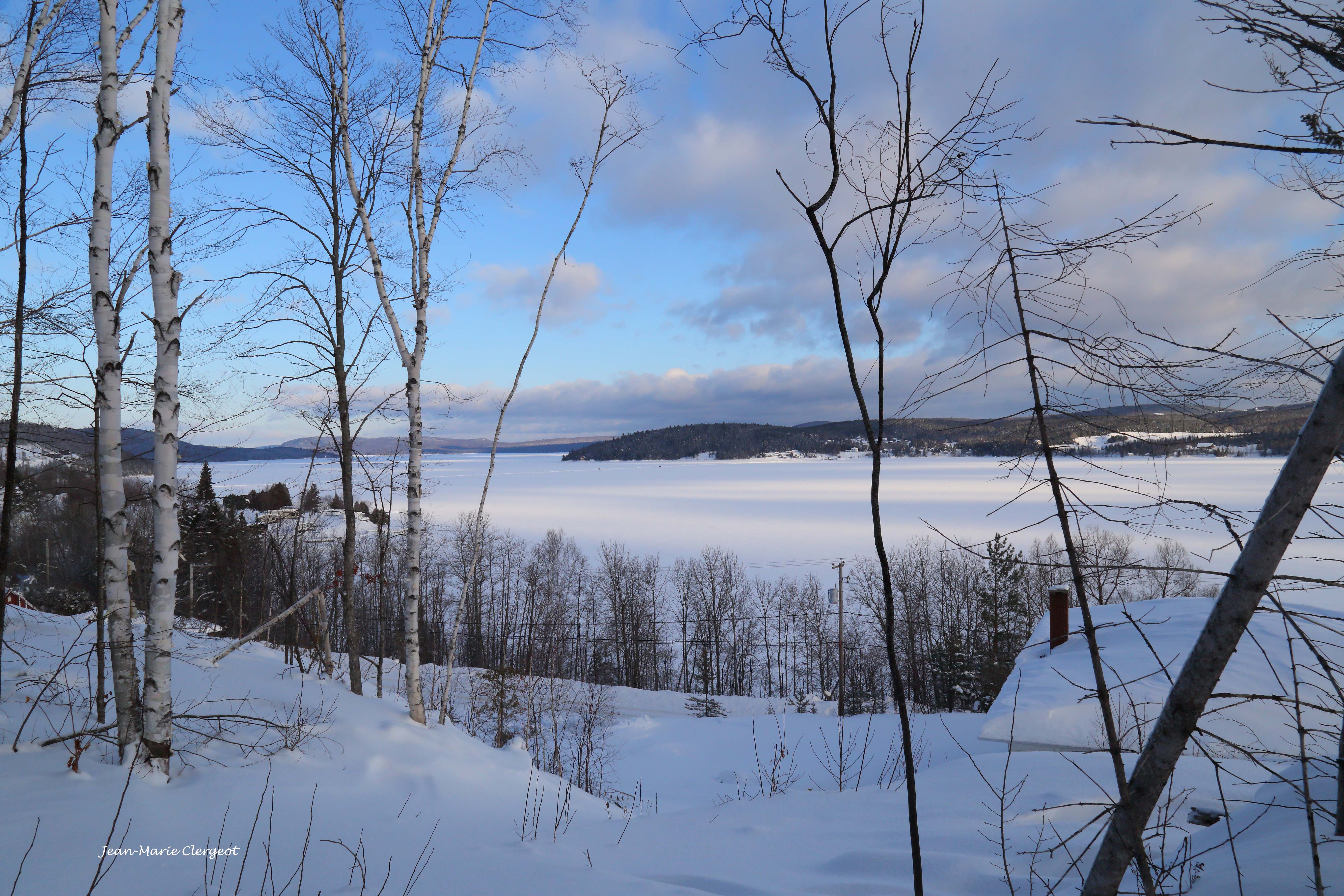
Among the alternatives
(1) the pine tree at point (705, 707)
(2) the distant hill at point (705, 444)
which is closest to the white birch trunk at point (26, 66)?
(1) the pine tree at point (705, 707)

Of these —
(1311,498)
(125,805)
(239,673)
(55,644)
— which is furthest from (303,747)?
(1311,498)

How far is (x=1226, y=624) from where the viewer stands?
188cm

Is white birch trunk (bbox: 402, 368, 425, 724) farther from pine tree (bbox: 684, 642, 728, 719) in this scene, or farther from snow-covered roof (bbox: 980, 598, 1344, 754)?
pine tree (bbox: 684, 642, 728, 719)

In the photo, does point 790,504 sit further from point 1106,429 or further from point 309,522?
point 1106,429

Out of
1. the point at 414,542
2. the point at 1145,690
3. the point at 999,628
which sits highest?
the point at 414,542

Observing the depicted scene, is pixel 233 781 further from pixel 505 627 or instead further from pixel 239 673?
pixel 505 627

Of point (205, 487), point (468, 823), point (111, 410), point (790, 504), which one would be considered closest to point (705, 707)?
point (205, 487)

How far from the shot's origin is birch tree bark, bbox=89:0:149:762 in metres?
4.47

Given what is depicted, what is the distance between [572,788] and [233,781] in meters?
3.62

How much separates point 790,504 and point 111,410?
86699 millimetres

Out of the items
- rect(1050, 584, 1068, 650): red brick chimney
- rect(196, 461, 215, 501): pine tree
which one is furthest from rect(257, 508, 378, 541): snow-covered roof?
rect(1050, 584, 1068, 650): red brick chimney

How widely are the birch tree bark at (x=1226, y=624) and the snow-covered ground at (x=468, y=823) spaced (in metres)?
0.20

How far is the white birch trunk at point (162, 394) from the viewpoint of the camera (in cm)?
444

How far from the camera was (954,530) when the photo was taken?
5119 cm
